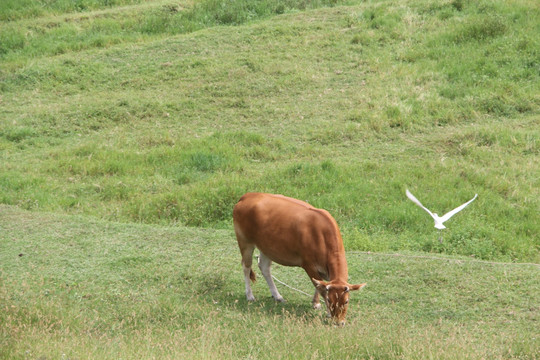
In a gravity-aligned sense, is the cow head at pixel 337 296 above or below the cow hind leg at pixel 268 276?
above

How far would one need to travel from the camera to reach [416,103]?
14344mm

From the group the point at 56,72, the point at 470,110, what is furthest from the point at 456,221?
the point at 56,72

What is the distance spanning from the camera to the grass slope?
5.80 metres

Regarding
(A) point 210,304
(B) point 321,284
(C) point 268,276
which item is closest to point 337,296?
(B) point 321,284

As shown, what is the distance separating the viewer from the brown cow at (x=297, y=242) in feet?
21.6

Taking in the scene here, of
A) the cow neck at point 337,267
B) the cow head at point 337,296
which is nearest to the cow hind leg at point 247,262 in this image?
the cow neck at point 337,267

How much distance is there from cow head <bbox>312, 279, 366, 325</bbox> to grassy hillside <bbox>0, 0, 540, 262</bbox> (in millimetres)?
2994

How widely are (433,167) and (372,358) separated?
22.7ft

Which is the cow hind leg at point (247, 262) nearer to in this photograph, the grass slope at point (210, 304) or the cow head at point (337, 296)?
the grass slope at point (210, 304)

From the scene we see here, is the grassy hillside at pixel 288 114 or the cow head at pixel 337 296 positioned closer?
the cow head at pixel 337 296

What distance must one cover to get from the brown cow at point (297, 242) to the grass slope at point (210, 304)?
29 centimetres

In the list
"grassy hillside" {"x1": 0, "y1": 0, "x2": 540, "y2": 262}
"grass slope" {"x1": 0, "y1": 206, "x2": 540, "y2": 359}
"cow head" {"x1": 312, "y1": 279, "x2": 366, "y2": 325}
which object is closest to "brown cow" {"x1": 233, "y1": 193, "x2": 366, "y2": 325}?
"cow head" {"x1": 312, "y1": 279, "x2": 366, "y2": 325}

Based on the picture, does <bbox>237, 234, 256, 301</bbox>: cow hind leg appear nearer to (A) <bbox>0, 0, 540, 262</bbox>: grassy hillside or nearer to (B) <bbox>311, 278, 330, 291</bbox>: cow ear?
(B) <bbox>311, 278, 330, 291</bbox>: cow ear

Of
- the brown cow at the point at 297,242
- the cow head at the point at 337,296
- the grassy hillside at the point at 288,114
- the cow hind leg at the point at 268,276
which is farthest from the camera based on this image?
the grassy hillside at the point at 288,114
